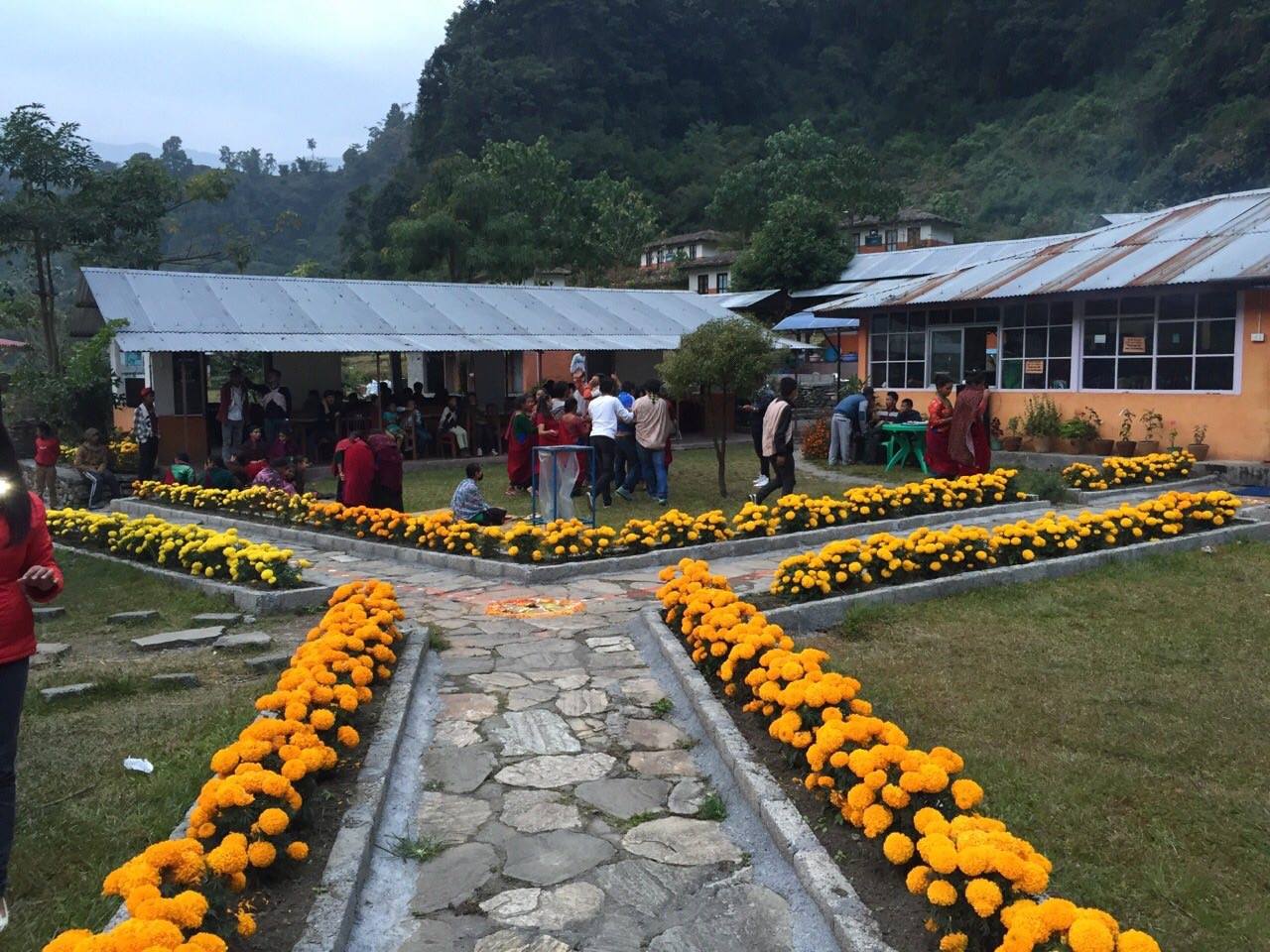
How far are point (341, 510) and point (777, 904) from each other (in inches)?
312

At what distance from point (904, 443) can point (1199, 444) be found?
408 cm

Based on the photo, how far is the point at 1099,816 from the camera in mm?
3828

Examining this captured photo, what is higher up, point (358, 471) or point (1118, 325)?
point (1118, 325)

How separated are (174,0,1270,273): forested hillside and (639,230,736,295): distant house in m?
3.19

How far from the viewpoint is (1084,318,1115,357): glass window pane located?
53.7 ft

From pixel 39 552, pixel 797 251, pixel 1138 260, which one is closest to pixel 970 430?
pixel 1138 260

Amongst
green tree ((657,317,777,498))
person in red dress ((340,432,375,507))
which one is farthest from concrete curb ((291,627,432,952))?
green tree ((657,317,777,498))

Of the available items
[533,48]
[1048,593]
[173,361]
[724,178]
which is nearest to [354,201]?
[533,48]

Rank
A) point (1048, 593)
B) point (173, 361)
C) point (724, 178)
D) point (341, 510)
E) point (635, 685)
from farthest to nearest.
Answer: point (724, 178) → point (173, 361) → point (341, 510) → point (1048, 593) → point (635, 685)

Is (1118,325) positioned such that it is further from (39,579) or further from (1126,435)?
(39,579)

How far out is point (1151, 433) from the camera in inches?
615

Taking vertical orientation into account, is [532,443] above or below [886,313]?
below

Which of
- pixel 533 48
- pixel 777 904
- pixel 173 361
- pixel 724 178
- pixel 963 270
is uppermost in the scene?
pixel 533 48

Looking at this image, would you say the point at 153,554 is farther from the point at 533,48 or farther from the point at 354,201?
the point at 533,48
